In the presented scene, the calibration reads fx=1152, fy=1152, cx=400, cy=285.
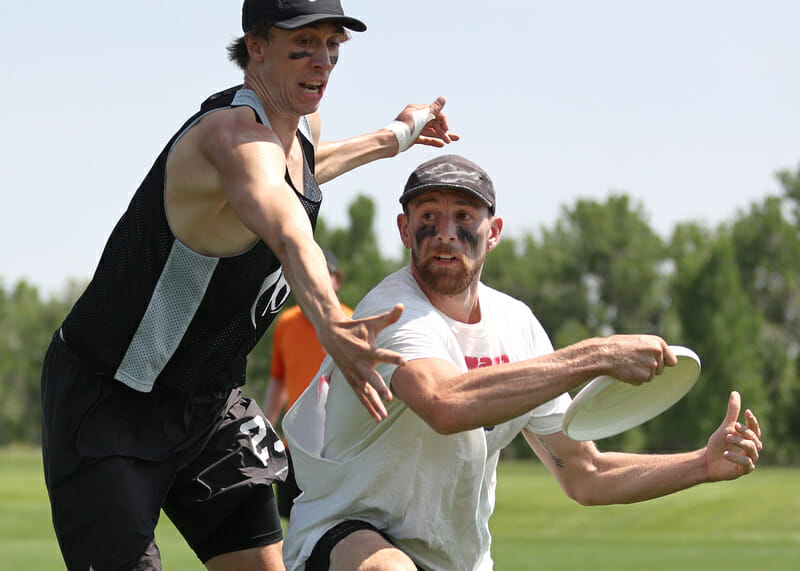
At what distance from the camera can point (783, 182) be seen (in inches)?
2972

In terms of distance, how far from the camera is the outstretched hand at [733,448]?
4.67 metres

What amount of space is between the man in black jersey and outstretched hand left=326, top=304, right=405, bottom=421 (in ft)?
2.06

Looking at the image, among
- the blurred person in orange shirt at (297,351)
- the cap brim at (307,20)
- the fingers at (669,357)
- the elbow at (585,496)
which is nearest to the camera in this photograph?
the fingers at (669,357)

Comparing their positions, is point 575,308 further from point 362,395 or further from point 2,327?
point 362,395

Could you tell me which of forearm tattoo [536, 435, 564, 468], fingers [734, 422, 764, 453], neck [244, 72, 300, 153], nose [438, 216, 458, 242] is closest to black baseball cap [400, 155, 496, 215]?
nose [438, 216, 458, 242]

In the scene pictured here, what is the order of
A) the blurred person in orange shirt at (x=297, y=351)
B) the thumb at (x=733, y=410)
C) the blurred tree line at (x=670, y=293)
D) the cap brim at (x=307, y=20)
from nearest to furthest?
the cap brim at (x=307, y=20) → the thumb at (x=733, y=410) → the blurred person in orange shirt at (x=297, y=351) → the blurred tree line at (x=670, y=293)

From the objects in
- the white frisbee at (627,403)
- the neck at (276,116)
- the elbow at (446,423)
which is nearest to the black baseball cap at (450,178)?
the neck at (276,116)

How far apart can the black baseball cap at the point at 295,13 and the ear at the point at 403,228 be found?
79cm

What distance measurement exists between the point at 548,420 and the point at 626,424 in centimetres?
33

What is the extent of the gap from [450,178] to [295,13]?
85 centimetres

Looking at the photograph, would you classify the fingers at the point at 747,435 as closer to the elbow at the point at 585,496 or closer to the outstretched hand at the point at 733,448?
the outstretched hand at the point at 733,448

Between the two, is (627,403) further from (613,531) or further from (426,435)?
(613,531)

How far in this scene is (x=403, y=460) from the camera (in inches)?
171

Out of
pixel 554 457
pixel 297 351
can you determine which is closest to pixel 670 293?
pixel 297 351
